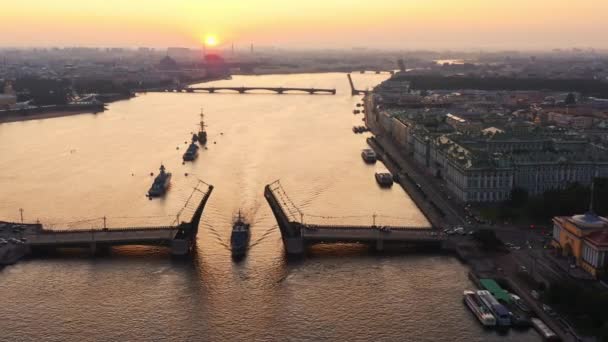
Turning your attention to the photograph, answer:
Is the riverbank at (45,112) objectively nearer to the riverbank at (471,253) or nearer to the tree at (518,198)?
the riverbank at (471,253)

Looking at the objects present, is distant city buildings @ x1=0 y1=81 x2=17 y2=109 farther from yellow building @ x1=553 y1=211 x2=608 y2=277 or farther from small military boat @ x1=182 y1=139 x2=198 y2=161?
yellow building @ x1=553 y1=211 x2=608 y2=277

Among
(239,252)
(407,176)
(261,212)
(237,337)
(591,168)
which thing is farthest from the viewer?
(407,176)

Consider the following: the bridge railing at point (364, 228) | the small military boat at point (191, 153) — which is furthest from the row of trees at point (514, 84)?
the bridge railing at point (364, 228)

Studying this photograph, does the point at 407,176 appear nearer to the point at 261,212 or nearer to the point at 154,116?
the point at 261,212

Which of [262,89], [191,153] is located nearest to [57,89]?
[262,89]

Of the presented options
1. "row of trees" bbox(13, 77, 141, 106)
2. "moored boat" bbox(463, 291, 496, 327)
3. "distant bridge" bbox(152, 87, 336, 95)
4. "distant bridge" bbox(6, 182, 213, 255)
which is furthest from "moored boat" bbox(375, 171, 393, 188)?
"distant bridge" bbox(152, 87, 336, 95)

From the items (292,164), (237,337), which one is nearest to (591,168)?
(292,164)
